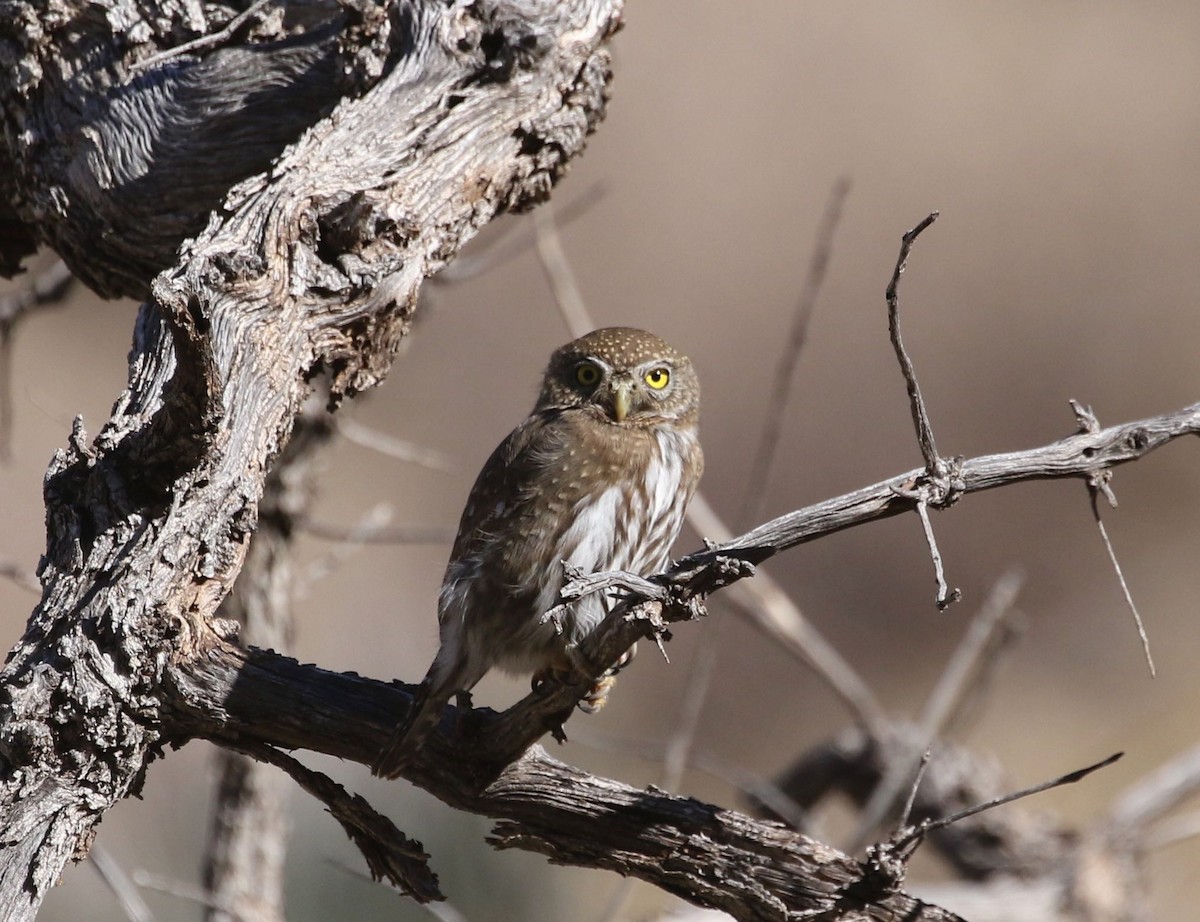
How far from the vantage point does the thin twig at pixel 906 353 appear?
2027mm

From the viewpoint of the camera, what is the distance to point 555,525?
341 cm

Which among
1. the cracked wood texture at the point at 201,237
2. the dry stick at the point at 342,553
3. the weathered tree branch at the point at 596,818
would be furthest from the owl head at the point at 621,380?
the weathered tree branch at the point at 596,818

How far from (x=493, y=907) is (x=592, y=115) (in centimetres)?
550

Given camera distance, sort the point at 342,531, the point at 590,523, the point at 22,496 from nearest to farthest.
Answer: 1. the point at 590,523
2. the point at 342,531
3. the point at 22,496

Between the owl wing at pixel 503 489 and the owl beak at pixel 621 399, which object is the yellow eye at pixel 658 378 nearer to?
the owl beak at pixel 621 399

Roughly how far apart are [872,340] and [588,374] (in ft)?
30.2

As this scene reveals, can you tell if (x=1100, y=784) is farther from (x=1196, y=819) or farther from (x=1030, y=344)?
(x=1196, y=819)

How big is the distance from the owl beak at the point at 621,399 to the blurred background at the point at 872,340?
7587 mm

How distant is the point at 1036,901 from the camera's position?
5.30 m

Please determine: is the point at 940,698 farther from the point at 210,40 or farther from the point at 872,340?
the point at 872,340

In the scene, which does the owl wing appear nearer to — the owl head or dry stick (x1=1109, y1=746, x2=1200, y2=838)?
the owl head

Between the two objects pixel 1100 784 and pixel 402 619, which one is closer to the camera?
pixel 1100 784

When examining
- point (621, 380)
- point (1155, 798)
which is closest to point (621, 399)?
point (621, 380)

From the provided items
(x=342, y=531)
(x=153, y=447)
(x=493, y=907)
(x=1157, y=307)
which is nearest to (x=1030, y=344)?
(x=1157, y=307)
